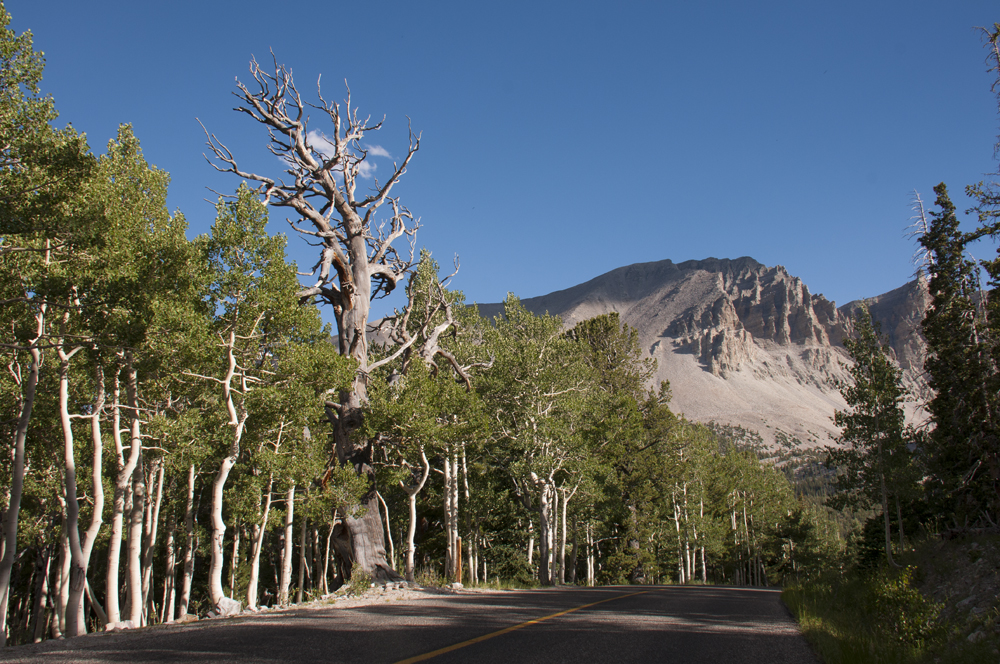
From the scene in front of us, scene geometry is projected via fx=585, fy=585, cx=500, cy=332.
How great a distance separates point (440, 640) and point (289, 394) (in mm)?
9379

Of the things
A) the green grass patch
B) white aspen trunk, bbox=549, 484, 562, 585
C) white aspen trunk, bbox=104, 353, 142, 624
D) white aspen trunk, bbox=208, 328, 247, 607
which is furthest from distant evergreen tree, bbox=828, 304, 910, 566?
white aspen trunk, bbox=104, 353, 142, 624

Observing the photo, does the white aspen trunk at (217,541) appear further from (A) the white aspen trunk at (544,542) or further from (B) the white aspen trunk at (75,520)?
(A) the white aspen trunk at (544,542)

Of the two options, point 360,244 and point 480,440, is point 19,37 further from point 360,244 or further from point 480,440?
point 480,440

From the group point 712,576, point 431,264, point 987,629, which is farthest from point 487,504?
point 712,576

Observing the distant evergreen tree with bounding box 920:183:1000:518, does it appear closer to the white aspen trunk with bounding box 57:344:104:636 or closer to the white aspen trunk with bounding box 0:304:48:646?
the white aspen trunk with bounding box 57:344:104:636

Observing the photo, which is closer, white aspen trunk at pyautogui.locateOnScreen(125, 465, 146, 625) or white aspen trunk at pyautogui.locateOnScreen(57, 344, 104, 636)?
white aspen trunk at pyautogui.locateOnScreen(57, 344, 104, 636)

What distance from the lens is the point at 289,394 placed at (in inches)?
569

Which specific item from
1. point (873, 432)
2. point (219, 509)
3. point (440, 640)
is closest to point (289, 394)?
point (219, 509)

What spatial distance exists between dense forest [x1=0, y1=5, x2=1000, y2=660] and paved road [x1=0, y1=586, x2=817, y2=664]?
170 inches

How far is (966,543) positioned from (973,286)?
35.0 feet

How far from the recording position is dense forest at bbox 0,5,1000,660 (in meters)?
12.7

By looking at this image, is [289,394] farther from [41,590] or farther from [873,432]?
[41,590]

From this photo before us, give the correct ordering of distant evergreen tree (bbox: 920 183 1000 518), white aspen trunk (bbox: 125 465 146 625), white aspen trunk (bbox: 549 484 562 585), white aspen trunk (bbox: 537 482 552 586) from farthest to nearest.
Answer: white aspen trunk (bbox: 549 484 562 585) < white aspen trunk (bbox: 537 482 552 586) < distant evergreen tree (bbox: 920 183 1000 518) < white aspen trunk (bbox: 125 465 146 625)

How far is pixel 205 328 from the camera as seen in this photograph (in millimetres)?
13891
